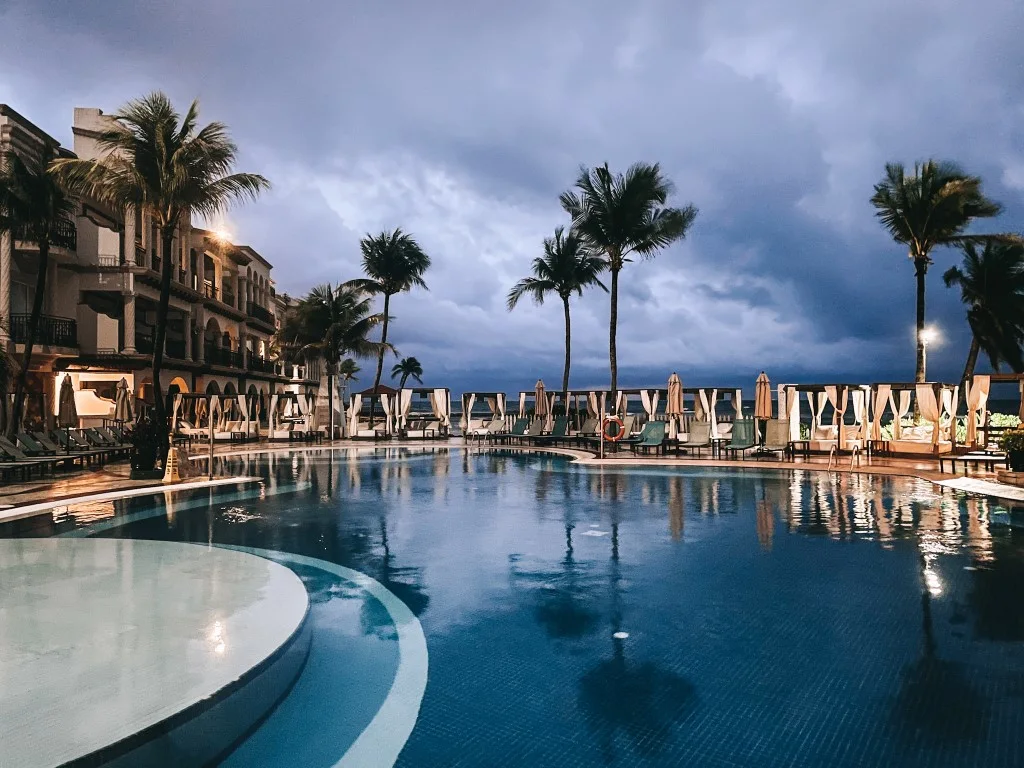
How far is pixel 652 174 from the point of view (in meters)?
17.5

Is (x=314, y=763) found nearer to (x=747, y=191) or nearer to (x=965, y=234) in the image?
(x=965, y=234)

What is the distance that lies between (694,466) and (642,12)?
10395 mm

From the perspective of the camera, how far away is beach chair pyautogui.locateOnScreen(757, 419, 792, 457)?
602 inches

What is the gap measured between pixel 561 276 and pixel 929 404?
16.7 meters

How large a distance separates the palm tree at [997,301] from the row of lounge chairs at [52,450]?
105 feet

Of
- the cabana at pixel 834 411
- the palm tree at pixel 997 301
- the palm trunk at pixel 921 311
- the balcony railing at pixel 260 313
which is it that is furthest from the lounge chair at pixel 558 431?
the balcony railing at pixel 260 313

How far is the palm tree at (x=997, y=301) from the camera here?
1070 inches

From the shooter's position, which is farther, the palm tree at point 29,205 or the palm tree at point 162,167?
the palm tree at point 29,205

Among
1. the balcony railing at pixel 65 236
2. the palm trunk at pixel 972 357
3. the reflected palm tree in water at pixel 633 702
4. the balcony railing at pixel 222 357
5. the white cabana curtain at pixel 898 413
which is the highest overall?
the balcony railing at pixel 65 236

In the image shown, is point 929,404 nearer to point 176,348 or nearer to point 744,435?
point 744,435

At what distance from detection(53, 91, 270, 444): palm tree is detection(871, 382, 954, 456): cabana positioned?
16.5m

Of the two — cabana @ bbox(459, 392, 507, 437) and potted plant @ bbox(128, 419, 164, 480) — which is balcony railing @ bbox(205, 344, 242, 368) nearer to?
cabana @ bbox(459, 392, 507, 437)

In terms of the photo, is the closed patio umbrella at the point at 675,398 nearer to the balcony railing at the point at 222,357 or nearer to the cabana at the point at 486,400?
the cabana at the point at 486,400

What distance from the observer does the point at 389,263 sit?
104 ft
